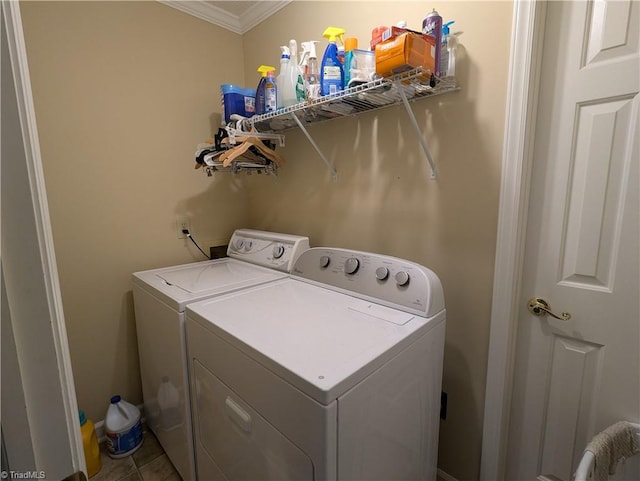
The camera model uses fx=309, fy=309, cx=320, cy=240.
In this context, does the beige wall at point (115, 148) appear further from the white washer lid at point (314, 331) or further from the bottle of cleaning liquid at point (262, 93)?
the white washer lid at point (314, 331)

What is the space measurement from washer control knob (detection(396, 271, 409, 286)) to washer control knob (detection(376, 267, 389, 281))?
50 millimetres

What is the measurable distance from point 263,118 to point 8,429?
1579mm

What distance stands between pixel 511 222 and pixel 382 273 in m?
0.51

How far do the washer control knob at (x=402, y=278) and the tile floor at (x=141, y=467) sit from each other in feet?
5.00

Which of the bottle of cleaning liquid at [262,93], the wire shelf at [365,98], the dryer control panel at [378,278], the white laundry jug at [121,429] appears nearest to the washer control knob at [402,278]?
the dryer control panel at [378,278]

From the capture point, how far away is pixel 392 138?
1.48 meters

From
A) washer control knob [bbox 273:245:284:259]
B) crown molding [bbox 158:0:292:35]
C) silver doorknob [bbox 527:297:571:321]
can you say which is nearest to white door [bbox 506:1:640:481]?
silver doorknob [bbox 527:297:571:321]

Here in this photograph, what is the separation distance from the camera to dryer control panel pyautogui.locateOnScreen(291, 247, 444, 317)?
3.73 ft

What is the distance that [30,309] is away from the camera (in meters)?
0.38

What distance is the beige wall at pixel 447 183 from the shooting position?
120cm

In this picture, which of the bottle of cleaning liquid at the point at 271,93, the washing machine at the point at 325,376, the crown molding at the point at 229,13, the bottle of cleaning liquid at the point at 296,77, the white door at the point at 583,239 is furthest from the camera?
the crown molding at the point at 229,13

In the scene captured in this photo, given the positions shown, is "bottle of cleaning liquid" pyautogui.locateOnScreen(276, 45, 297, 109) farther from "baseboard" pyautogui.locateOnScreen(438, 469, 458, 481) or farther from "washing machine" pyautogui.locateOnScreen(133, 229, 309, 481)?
"baseboard" pyautogui.locateOnScreen(438, 469, 458, 481)

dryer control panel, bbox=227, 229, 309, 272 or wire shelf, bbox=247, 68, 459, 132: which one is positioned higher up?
wire shelf, bbox=247, 68, 459, 132

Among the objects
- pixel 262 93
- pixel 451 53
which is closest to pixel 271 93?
pixel 262 93
